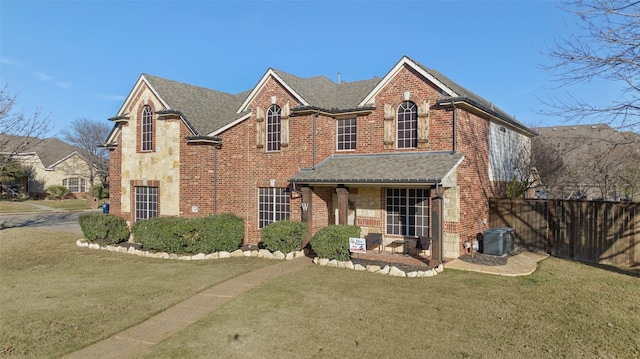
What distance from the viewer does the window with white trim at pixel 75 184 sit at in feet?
159

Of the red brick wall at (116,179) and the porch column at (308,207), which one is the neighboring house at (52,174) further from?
the porch column at (308,207)

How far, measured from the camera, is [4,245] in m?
17.8

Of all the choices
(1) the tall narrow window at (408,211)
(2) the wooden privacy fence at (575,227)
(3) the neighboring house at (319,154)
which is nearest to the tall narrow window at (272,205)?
(3) the neighboring house at (319,154)

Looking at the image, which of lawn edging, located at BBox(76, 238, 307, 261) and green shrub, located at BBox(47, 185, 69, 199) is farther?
green shrub, located at BBox(47, 185, 69, 199)

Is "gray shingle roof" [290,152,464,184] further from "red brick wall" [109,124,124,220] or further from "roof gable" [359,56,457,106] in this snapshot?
"red brick wall" [109,124,124,220]

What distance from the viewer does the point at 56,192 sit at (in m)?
46.0

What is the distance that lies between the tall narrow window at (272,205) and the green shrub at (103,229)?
22.4ft

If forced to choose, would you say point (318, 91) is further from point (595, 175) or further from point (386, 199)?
point (595, 175)

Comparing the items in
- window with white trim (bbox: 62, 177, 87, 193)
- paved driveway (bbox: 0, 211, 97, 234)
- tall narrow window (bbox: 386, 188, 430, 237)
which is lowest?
paved driveway (bbox: 0, 211, 97, 234)

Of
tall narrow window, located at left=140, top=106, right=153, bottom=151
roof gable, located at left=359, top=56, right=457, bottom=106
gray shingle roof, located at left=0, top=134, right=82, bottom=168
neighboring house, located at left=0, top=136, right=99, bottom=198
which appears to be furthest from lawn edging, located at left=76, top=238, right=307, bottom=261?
gray shingle roof, located at left=0, top=134, right=82, bottom=168

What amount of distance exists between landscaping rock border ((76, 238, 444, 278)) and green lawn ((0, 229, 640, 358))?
17.8 inches

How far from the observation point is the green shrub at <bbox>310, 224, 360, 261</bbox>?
12836 mm

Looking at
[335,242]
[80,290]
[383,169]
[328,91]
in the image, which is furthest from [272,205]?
[80,290]

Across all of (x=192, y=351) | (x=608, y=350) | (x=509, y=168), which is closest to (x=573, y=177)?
(x=509, y=168)
